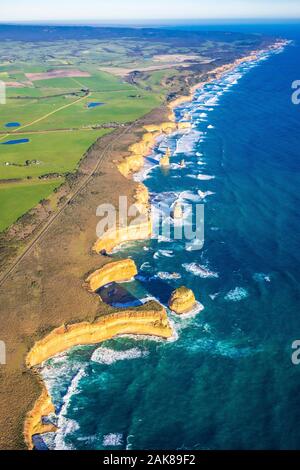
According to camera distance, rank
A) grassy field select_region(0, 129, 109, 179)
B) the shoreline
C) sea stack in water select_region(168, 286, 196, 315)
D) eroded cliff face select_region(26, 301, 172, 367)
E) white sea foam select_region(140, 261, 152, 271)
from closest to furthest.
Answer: the shoreline → eroded cliff face select_region(26, 301, 172, 367) → sea stack in water select_region(168, 286, 196, 315) → white sea foam select_region(140, 261, 152, 271) → grassy field select_region(0, 129, 109, 179)

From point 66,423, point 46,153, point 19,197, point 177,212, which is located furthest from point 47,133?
point 66,423

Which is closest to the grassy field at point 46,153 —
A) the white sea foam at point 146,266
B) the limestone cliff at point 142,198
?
the limestone cliff at point 142,198

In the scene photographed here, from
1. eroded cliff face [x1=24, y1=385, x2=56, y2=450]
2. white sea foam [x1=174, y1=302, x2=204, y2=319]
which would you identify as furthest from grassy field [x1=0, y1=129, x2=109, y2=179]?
eroded cliff face [x1=24, y1=385, x2=56, y2=450]

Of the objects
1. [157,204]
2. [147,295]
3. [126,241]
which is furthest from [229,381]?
[157,204]

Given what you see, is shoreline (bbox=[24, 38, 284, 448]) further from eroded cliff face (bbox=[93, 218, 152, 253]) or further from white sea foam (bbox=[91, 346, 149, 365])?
white sea foam (bbox=[91, 346, 149, 365])

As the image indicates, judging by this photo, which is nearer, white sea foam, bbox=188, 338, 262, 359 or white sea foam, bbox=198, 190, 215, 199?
white sea foam, bbox=188, 338, 262, 359

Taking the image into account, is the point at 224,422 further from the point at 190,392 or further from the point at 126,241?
the point at 126,241
